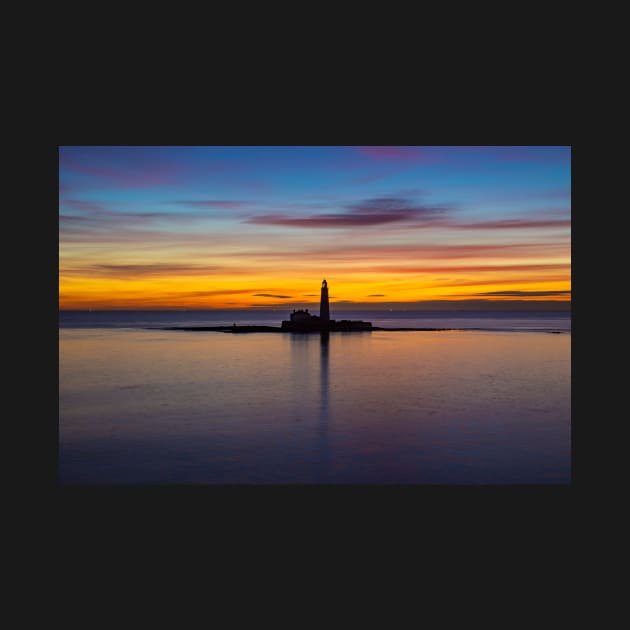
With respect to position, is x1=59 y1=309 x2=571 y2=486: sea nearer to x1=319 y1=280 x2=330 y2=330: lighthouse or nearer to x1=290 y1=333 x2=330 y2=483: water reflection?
x1=290 y1=333 x2=330 y2=483: water reflection

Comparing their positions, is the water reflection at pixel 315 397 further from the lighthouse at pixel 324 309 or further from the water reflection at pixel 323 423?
the lighthouse at pixel 324 309

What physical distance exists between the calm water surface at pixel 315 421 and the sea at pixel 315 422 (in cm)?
4

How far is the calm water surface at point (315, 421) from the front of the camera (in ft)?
36.9

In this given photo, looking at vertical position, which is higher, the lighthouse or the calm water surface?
the lighthouse

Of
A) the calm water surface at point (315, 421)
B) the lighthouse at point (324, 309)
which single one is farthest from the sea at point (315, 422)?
the lighthouse at point (324, 309)

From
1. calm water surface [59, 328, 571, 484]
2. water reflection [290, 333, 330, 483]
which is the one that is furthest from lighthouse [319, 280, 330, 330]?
calm water surface [59, 328, 571, 484]

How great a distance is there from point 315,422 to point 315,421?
14 centimetres

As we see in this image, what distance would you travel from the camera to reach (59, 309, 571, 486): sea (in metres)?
11.2

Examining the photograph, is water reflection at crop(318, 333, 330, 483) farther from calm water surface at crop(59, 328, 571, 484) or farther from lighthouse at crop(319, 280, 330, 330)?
lighthouse at crop(319, 280, 330, 330)

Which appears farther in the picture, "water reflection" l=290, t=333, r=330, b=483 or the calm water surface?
"water reflection" l=290, t=333, r=330, b=483

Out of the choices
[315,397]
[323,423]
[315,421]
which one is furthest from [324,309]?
[323,423]

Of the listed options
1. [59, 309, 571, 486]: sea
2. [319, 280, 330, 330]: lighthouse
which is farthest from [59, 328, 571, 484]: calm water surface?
[319, 280, 330, 330]: lighthouse

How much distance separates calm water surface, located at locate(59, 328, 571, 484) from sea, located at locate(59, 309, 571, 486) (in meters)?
0.04

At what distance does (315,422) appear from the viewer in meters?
15.6
